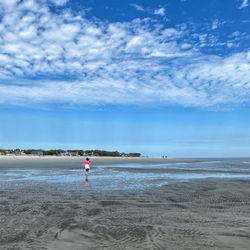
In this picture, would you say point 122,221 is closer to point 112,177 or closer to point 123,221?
point 123,221

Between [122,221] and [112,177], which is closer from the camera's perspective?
[122,221]

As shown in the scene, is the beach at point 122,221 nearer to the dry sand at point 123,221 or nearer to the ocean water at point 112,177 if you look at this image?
the dry sand at point 123,221

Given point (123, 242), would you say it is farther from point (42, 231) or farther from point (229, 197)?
point (229, 197)

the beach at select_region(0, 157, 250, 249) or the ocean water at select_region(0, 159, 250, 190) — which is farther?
the ocean water at select_region(0, 159, 250, 190)

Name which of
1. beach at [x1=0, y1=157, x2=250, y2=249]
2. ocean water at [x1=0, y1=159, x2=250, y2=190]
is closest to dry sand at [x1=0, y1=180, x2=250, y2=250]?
beach at [x1=0, y1=157, x2=250, y2=249]

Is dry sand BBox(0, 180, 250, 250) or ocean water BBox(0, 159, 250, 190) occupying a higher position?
ocean water BBox(0, 159, 250, 190)

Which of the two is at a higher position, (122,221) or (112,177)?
(112,177)

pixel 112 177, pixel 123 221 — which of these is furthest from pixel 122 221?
pixel 112 177

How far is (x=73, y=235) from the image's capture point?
11.7m

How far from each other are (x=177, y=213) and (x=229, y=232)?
3898mm

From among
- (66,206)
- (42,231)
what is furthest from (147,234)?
(66,206)

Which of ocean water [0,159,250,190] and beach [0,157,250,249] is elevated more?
ocean water [0,159,250,190]

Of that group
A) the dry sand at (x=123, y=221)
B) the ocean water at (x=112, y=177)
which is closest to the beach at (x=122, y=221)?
the dry sand at (x=123, y=221)

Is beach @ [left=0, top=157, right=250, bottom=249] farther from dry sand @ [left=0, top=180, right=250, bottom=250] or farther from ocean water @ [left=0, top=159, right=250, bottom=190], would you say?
ocean water @ [left=0, top=159, right=250, bottom=190]
